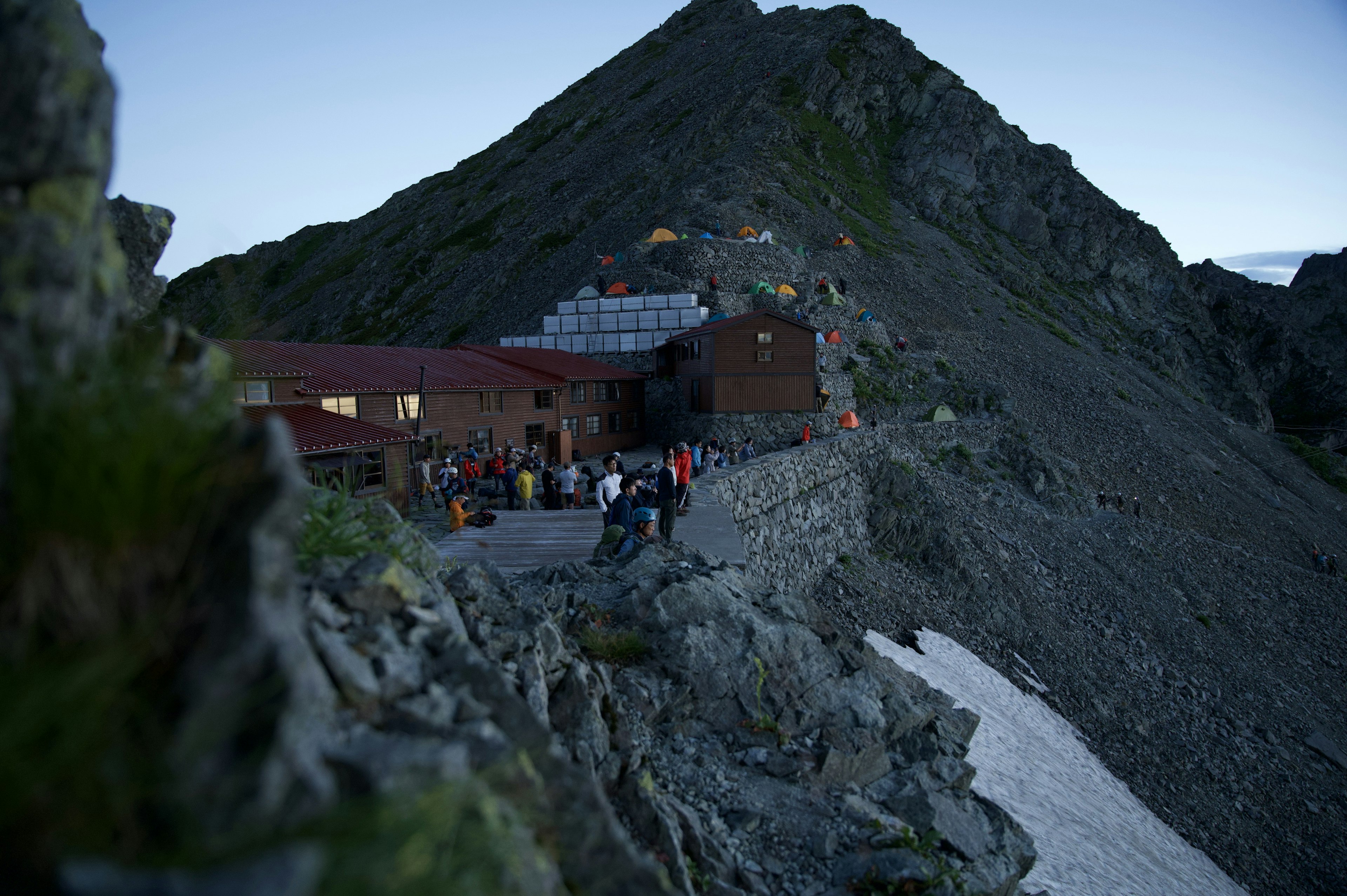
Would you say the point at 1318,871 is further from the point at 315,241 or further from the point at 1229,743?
the point at 315,241

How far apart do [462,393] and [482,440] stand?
2.39 meters

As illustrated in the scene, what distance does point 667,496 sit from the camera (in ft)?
43.8

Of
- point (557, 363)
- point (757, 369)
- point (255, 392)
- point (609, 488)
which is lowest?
point (609, 488)

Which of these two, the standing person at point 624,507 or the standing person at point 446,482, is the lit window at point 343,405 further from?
the standing person at point 624,507

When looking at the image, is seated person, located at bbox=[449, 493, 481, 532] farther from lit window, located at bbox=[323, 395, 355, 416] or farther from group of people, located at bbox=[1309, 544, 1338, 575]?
group of people, located at bbox=[1309, 544, 1338, 575]

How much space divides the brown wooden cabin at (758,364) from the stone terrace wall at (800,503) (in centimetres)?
425

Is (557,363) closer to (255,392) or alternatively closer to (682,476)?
(255,392)

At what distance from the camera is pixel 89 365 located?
2781 mm

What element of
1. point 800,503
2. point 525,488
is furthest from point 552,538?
point 800,503

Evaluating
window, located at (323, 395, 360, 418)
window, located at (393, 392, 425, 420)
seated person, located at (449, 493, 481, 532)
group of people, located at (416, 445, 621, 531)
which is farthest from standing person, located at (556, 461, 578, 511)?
window, located at (393, 392, 425, 420)

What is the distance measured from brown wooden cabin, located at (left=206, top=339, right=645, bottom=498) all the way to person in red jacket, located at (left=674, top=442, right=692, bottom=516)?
1070 cm

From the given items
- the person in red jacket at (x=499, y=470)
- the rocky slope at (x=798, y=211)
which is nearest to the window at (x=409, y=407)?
the person in red jacket at (x=499, y=470)

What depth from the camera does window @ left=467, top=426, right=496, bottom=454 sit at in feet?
95.8

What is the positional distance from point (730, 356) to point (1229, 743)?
24705 mm
